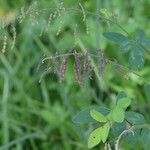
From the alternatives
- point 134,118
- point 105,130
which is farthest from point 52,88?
point 105,130

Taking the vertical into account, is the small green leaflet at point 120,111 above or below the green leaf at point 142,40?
below

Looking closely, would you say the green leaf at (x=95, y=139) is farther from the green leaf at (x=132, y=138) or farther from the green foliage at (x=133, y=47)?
the green foliage at (x=133, y=47)

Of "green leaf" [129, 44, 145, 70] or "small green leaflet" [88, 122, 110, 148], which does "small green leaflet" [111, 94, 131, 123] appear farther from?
"green leaf" [129, 44, 145, 70]

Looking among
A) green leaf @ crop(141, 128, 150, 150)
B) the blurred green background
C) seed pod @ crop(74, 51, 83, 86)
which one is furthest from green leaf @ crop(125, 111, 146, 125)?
the blurred green background

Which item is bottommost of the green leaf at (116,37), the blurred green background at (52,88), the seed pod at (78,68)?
the blurred green background at (52,88)

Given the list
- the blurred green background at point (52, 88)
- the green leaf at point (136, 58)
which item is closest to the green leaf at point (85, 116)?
the green leaf at point (136, 58)

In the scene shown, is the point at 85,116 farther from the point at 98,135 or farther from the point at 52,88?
the point at 52,88
